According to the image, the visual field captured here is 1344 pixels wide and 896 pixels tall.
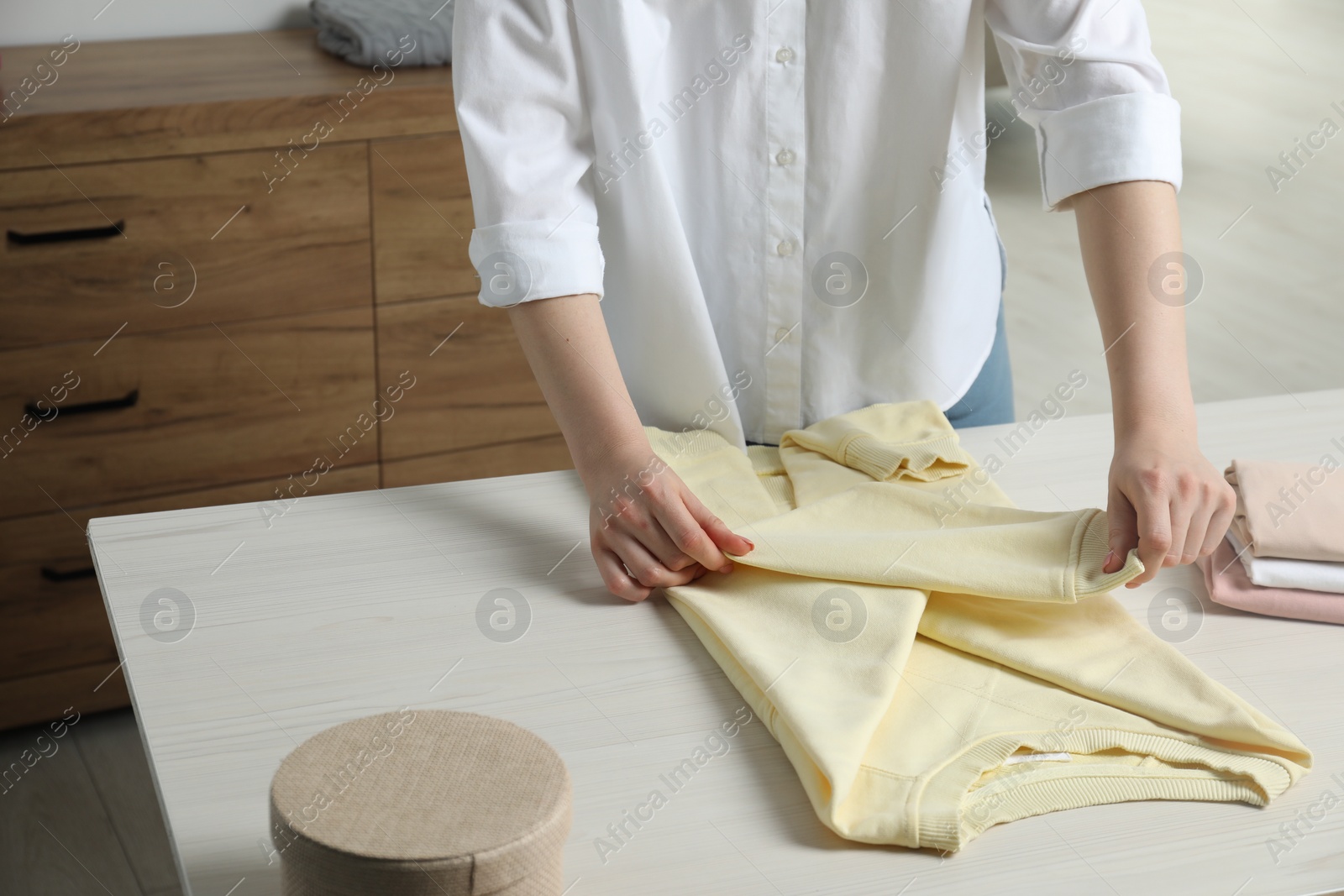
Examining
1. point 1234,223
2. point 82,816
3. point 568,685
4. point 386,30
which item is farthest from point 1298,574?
point 1234,223

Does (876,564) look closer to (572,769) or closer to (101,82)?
(572,769)

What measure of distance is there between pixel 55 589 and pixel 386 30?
3.38 ft

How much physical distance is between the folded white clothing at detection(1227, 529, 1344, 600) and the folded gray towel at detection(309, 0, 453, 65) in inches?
58.1

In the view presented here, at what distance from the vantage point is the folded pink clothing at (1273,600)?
864mm

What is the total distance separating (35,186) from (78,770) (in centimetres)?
90

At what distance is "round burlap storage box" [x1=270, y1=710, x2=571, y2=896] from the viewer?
0.51m

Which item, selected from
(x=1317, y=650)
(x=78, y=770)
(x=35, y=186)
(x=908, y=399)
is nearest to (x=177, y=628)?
(x=908, y=399)

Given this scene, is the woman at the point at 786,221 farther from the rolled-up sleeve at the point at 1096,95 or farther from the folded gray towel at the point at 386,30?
the folded gray towel at the point at 386,30

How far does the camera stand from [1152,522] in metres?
0.82

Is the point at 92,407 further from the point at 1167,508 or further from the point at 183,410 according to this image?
the point at 1167,508

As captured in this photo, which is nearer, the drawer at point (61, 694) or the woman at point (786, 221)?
the woman at point (786, 221)

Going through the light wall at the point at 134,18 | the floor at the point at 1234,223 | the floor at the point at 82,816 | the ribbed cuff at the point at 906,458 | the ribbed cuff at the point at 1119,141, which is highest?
the ribbed cuff at the point at 1119,141

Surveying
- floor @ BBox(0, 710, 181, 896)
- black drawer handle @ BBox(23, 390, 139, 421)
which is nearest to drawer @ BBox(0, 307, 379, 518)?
black drawer handle @ BBox(23, 390, 139, 421)

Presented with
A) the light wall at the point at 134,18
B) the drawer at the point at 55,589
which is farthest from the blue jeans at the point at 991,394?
the light wall at the point at 134,18
